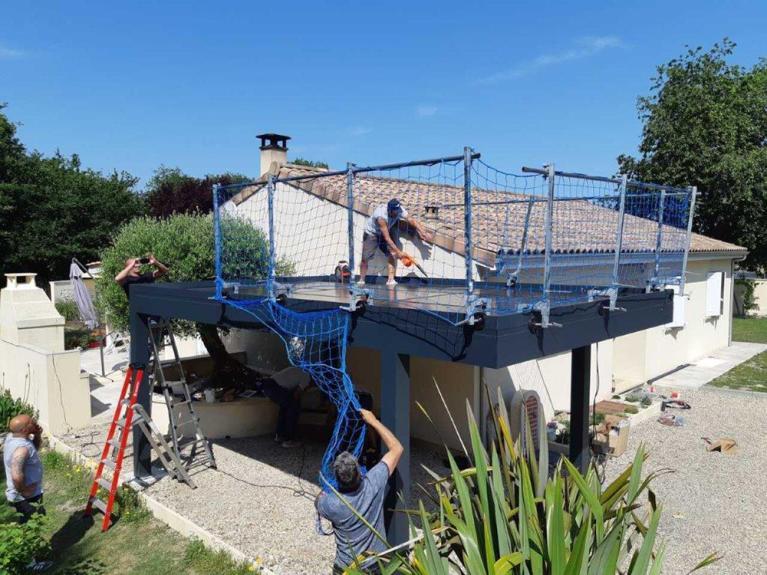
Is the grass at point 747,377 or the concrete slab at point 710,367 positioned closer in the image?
the grass at point 747,377

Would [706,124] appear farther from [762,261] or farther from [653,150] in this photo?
[762,261]

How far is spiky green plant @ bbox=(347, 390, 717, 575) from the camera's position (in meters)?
2.72

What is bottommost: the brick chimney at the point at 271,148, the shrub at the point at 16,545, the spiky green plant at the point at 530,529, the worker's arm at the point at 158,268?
the shrub at the point at 16,545

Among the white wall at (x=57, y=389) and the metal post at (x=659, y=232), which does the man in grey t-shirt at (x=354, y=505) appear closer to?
the metal post at (x=659, y=232)

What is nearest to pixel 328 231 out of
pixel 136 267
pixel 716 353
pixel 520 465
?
pixel 136 267

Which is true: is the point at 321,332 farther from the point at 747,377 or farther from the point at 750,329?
the point at 750,329

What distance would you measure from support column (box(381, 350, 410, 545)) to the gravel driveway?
2549mm

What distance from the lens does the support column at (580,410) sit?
20.1 feet

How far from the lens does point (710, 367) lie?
1373 cm

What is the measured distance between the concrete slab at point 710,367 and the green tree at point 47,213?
2201 centimetres

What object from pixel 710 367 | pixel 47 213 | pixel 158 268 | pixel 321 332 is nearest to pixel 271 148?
pixel 158 268

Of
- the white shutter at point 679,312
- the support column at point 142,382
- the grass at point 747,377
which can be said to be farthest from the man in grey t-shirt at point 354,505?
the grass at point 747,377

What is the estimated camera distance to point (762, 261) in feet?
76.2

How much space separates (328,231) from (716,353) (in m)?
11.5
